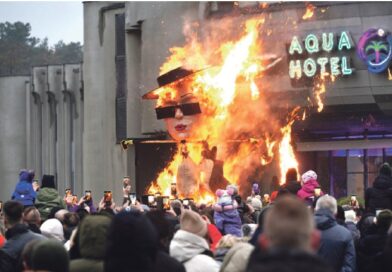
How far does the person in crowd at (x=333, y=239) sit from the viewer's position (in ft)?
29.7

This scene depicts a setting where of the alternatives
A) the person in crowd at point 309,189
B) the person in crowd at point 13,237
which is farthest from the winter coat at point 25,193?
the person in crowd at point 13,237

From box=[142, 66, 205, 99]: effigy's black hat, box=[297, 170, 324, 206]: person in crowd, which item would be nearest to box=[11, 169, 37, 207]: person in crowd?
box=[297, 170, 324, 206]: person in crowd

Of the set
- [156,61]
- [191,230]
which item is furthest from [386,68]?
[191,230]

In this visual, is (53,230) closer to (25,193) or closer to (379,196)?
(379,196)

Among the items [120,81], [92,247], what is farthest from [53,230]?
[120,81]

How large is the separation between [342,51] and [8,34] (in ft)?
288

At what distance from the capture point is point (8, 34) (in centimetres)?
11444

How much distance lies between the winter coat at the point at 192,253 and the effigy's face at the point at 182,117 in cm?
2304

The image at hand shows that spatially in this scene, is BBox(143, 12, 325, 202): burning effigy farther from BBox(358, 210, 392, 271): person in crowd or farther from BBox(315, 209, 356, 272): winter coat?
BBox(315, 209, 356, 272): winter coat

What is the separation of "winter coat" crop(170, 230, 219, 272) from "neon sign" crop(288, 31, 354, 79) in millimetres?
24091

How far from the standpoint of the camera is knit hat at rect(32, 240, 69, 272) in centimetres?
583

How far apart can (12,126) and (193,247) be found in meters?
41.5

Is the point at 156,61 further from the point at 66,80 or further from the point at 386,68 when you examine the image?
the point at 66,80

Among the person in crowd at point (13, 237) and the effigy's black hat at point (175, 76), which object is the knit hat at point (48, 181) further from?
the effigy's black hat at point (175, 76)
